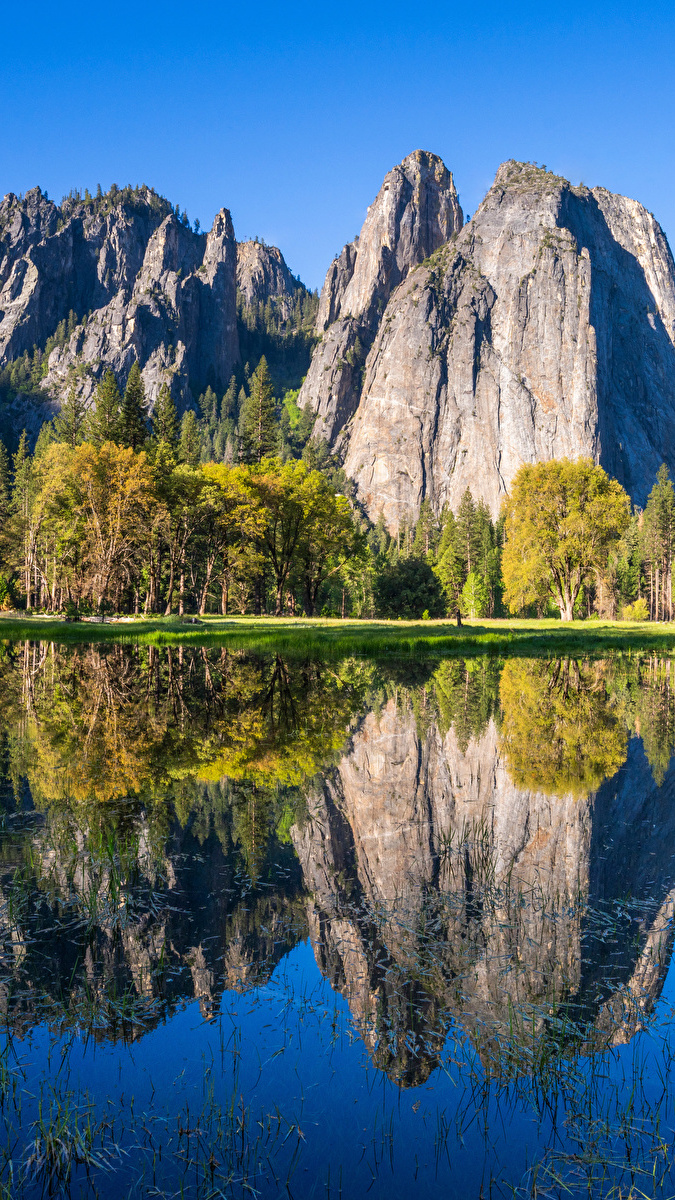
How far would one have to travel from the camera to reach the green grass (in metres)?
38.9

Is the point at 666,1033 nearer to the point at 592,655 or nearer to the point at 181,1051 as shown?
the point at 181,1051

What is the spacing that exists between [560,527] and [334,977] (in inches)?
2355

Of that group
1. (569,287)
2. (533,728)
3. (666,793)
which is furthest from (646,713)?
(569,287)

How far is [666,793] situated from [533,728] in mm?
5072

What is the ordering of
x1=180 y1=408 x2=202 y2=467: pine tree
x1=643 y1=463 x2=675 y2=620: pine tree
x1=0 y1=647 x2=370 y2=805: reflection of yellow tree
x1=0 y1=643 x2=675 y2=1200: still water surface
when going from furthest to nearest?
x1=643 y1=463 x2=675 y2=620: pine tree < x1=180 y1=408 x2=202 y2=467: pine tree < x1=0 y1=647 x2=370 y2=805: reflection of yellow tree < x1=0 y1=643 x2=675 y2=1200: still water surface

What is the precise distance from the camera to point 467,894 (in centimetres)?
720

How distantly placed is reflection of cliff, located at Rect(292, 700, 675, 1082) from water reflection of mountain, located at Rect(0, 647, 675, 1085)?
24mm

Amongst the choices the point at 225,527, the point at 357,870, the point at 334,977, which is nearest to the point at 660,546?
the point at 225,527

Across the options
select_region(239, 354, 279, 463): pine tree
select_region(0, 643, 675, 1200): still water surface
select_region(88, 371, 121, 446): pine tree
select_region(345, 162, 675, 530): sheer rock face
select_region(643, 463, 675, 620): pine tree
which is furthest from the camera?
select_region(345, 162, 675, 530): sheer rock face

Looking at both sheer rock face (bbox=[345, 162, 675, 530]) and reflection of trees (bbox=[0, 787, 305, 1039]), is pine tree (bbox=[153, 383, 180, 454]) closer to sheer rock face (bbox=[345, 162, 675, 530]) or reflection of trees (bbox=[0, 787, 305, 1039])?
reflection of trees (bbox=[0, 787, 305, 1039])

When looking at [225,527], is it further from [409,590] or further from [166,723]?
[166,723]

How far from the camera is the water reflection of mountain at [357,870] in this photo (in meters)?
5.35

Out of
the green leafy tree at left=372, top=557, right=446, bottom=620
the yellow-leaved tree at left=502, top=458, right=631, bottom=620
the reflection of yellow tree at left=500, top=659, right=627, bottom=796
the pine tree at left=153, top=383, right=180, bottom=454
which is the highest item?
the pine tree at left=153, top=383, right=180, bottom=454

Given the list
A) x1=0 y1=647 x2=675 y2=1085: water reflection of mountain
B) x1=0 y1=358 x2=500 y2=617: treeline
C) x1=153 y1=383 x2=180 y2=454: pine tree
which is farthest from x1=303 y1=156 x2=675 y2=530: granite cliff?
x1=0 y1=647 x2=675 y2=1085: water reflection of mountain
